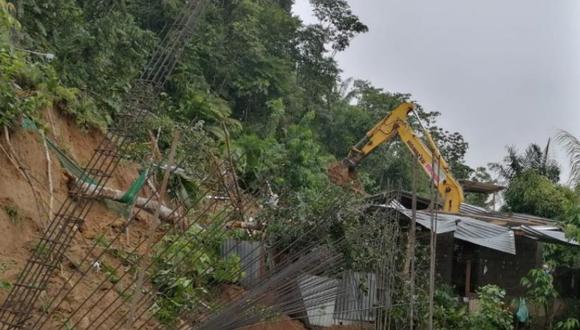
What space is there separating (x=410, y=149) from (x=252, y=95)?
791 centimetres

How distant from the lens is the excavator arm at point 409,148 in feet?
38.3

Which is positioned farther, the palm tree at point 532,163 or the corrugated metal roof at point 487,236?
the palm tree at point 532,163

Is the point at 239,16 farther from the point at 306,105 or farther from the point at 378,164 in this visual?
the point at 378,164

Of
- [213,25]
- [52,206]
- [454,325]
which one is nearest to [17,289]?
[52,206]

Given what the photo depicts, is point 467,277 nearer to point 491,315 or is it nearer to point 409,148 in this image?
point 491,315

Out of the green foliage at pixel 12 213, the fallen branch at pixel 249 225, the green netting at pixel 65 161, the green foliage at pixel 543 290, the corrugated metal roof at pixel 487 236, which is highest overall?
the green netting at pixel 65 161

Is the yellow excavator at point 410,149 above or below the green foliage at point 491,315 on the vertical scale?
above

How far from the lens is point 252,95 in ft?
60.8

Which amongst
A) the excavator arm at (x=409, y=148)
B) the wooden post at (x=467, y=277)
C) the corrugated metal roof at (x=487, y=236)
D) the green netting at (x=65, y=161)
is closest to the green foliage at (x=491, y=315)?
the corrugated metal roof at (x=487, y=236)

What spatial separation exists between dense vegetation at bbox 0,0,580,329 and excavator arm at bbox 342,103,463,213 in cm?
119

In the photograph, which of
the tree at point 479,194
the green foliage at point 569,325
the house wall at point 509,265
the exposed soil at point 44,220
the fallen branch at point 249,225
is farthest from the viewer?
the tree at point 479,194

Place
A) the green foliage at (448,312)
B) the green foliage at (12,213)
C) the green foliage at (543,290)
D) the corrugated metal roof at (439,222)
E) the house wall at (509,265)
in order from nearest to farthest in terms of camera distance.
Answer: the green foliage at (12,213) → the green foliage at (448,312) → the green foliage at (543,290) → the corrugated metal roof at (439,222) → the house wall at (509,265)

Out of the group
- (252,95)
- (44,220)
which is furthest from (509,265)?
(252,95)

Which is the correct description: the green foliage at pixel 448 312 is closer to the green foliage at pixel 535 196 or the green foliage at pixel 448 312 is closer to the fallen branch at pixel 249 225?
the fallen branch at pixel 249 225
